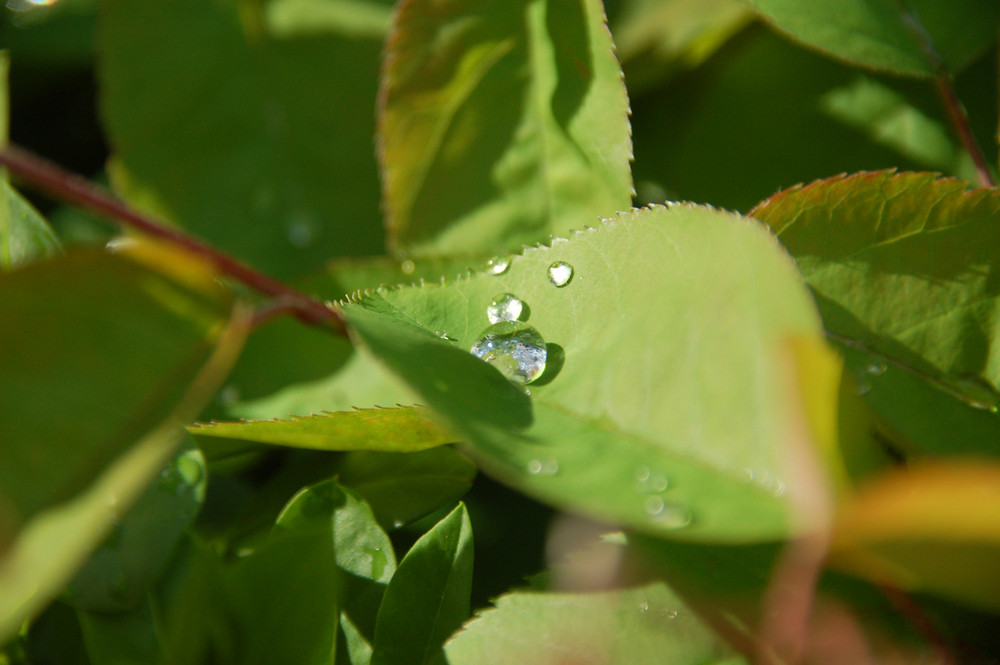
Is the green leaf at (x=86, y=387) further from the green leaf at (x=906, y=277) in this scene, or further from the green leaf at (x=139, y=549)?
the green leaf at (x=906, y=277)

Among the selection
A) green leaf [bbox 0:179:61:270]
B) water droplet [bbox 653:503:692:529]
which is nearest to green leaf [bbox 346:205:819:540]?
water droplet [bbox 653:503:692:529]

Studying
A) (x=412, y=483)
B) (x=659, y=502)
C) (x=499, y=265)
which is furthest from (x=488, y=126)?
(x=659, y=502)


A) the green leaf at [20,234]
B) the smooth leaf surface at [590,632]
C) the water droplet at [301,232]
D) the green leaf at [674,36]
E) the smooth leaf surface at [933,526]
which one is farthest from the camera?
the water droplet at [301,232]

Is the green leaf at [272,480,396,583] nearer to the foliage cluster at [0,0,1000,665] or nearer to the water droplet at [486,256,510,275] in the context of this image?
the foliage cluster at [0,0,1000,665]

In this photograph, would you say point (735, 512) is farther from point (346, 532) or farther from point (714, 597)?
point (346, 532)

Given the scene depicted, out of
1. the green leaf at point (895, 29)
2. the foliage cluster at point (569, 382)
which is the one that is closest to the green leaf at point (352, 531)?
the foliage cluster at point (569, 382)

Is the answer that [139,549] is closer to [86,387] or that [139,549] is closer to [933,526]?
[86,387]

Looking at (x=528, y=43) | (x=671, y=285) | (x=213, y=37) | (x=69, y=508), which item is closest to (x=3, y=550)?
(x=69, y=508)
